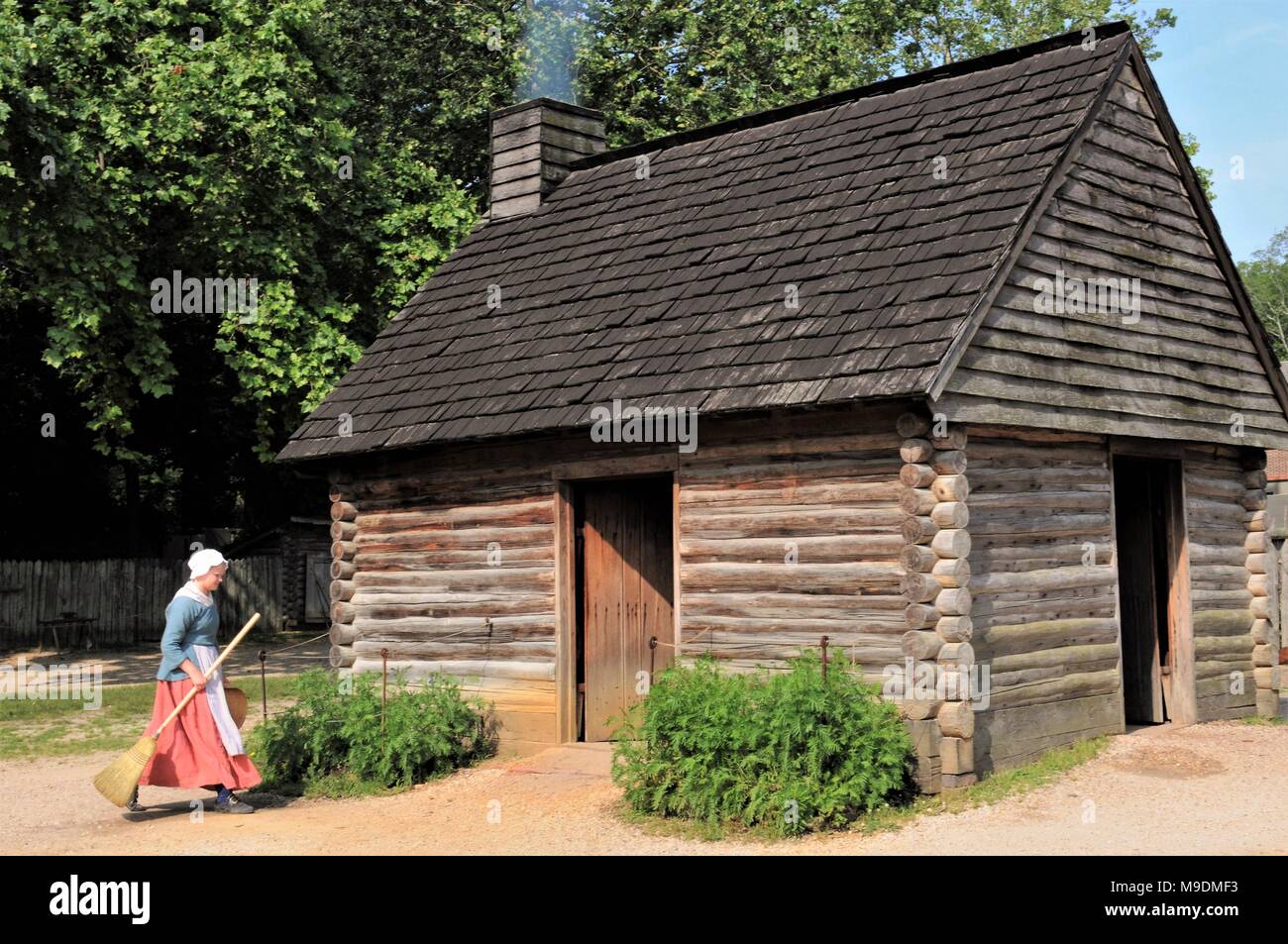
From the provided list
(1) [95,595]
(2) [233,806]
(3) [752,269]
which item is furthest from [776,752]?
(1) [95,595]

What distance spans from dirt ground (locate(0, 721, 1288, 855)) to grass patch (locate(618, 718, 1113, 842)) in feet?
0.31

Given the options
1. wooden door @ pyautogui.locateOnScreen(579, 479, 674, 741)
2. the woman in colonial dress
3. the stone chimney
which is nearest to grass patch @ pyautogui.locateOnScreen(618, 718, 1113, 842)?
wooden door @ pyautogui.locateOnScreen(579, 479, 674, 741)

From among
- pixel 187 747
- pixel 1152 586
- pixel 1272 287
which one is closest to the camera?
pixel 187 747

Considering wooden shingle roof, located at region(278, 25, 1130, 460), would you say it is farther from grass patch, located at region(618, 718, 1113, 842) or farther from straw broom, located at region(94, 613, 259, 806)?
straw broom, located at region(94, 613, 259, 806)

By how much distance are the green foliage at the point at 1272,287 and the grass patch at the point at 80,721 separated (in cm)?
6029

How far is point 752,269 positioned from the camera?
489 inches

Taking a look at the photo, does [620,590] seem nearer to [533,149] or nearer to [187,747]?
[187,747]

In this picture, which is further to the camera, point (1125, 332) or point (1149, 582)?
point (1149, 582)

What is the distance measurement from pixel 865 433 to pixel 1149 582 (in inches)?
166

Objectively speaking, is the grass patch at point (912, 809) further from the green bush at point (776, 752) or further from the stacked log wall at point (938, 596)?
the stacked log wall at point (938, 596)

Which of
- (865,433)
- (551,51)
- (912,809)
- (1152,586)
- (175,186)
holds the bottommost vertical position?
(912,809)
